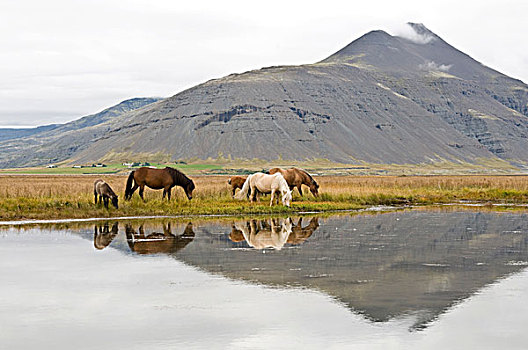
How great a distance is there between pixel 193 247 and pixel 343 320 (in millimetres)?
9093

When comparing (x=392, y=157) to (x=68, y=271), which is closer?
(x=68, y=271)

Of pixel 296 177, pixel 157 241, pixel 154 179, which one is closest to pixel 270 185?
pixel 296 177

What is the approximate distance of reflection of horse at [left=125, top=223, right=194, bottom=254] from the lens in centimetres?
1833

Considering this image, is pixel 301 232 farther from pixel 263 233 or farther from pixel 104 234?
pixel 104 234

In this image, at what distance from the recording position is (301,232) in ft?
74.5

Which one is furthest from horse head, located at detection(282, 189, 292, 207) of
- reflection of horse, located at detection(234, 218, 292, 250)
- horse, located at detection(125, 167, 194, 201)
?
horse, located at detection(125, 167, 194, 201)

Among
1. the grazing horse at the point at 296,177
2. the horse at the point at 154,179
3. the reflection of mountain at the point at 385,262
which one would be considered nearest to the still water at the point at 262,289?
the reflection of mountain at the point at 385,262

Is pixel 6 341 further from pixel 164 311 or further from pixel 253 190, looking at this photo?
pixel 253 190

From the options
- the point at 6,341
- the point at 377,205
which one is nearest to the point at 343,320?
the point at 6,341

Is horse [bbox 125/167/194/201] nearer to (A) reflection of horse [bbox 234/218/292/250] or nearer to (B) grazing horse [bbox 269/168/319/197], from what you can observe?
(B) grazing horse [bbox 269/168/319/197]

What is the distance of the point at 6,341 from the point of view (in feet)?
29.9

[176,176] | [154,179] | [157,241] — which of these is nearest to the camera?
[157,241]

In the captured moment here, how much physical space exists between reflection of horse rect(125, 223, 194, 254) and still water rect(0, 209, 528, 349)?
0.06 meters

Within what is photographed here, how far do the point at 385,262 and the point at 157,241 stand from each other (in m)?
7.38
